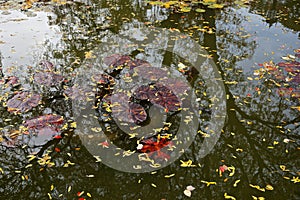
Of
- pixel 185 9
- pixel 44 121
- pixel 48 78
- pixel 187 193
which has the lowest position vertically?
pixel 187 193

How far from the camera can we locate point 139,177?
2721 millimetres

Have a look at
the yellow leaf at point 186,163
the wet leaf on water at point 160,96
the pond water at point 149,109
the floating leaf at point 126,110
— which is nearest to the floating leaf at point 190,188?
the pond water at point 149,109

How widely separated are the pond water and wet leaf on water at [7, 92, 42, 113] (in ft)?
0.04

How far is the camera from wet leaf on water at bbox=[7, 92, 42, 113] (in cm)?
351

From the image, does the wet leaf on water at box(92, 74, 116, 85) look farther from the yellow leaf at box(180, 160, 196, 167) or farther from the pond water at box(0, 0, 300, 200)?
the yellow leaf at box(180, 160, 196, 167)

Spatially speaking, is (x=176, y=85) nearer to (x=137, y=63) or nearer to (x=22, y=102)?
(x=137, y=63)

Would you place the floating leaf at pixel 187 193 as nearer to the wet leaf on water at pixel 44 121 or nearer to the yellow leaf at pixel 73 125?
the yellow leaf at pixel 73 125

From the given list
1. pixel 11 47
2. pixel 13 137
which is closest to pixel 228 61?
pixel 13 137

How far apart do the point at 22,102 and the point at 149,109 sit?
5.27 feet

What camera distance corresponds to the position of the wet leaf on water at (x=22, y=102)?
351 cm

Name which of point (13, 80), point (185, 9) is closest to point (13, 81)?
point (13, 80)

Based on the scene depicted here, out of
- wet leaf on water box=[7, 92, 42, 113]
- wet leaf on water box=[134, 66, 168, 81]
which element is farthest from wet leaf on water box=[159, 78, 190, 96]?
wet leaf on water box=[7, 92, 42, 113]

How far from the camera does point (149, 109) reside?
11.6ft

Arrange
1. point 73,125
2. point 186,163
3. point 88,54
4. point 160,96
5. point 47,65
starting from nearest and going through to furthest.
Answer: point 186,163, point 73,125, point 160,96, point 47,65, point 88,54
